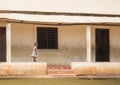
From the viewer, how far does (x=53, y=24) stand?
19.7 metres

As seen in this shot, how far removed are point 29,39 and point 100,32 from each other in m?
4.22

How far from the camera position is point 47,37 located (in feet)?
67.8

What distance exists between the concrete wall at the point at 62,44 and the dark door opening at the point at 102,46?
0.93ft

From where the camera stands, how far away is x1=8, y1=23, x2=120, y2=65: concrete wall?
20.2 meters

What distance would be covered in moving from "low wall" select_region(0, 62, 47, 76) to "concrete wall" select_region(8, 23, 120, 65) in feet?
8.69

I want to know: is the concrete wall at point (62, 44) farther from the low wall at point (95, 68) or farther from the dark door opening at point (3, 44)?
the low wall at point (95, 68)

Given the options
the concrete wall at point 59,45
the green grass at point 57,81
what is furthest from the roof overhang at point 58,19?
the green grass at point 57,81

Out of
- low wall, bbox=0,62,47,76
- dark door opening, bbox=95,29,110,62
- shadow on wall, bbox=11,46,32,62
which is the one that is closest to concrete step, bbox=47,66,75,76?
low wall, bbox=0,62,47,76

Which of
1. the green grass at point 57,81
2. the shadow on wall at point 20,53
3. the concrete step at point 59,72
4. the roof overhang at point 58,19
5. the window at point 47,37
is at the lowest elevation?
the green grass at point 57,81

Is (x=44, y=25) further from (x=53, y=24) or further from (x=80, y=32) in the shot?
(x=80, y=32)

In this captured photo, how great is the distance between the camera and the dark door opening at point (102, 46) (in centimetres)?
2128

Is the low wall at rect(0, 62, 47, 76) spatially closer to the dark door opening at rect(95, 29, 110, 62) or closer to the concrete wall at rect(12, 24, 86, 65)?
the concrete wall at rect(12, 24, 86, 65)

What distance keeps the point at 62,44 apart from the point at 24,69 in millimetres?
3865

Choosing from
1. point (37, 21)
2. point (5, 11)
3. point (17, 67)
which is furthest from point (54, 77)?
point (5, 11)
